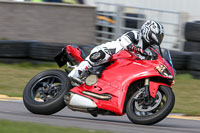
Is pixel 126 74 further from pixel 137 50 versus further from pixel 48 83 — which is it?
pixel 48 83

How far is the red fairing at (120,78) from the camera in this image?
6129 millimetres

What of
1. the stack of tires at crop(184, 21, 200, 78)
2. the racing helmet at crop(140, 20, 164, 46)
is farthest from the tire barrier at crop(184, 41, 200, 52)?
the racing helmet at crop(140, 20, 164, 46)

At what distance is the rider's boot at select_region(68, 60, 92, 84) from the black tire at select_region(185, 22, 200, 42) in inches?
255

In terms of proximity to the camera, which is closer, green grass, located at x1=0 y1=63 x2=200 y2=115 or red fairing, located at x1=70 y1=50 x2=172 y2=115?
red fairing, located at x1=70 y1=50 x2=172 y2=115

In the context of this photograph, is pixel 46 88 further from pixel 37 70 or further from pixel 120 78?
pixel 37 70

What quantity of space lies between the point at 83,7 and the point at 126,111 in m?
8.73

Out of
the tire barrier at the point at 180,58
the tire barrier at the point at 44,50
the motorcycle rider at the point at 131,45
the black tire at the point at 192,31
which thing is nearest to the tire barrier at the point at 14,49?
the tire barrier at the point at 44,50

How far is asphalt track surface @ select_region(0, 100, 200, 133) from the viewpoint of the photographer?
5.80m

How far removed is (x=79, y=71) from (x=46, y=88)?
1.75 feet

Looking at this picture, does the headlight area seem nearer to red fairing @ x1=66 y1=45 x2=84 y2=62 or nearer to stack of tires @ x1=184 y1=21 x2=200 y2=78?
red fairing @ x1=66 y1=45 x2=84 y2=62

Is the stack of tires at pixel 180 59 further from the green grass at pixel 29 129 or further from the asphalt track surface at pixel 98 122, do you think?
the green grass at pixel 29 129

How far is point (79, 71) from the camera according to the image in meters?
6.59

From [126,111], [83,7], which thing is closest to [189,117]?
[126,111]

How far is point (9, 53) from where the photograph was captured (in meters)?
12.4
